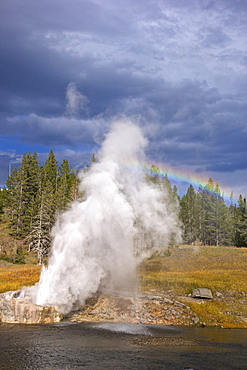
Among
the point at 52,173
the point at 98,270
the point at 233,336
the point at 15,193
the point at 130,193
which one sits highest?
the point at 52,173

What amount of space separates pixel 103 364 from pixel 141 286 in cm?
2677

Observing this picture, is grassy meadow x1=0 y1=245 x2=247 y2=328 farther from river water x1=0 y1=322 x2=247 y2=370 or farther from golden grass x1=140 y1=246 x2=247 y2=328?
river water x1=0 y1=322 x2=247 y2=370

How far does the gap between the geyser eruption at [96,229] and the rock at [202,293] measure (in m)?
9.27

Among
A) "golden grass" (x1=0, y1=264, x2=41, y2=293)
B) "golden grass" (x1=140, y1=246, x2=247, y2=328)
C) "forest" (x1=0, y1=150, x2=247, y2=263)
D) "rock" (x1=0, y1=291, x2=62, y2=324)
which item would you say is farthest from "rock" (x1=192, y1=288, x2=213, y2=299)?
"forest" (x1=0, y1=150, x2=247, y2=263)

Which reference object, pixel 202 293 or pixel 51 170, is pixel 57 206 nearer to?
pixel 51 170

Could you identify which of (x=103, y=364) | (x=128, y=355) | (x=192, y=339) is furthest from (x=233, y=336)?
(x=103, y=364)

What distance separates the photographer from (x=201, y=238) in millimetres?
126188

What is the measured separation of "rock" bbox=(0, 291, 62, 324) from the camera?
89.6 feet

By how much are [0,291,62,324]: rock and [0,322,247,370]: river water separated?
1.15 m

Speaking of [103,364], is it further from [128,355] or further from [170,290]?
[170,290]

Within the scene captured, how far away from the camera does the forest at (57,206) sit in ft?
282

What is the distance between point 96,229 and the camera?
34344 mm

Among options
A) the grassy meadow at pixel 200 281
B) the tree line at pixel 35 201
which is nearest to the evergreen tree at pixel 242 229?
the grassy meadow at pixel 200 281

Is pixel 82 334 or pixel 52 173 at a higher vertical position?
pixel 52 173
